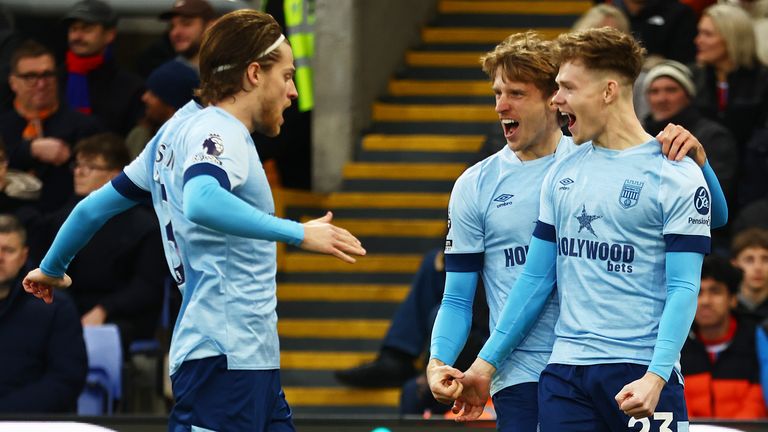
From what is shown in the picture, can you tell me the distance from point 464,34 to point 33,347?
→ 4960 millimetres

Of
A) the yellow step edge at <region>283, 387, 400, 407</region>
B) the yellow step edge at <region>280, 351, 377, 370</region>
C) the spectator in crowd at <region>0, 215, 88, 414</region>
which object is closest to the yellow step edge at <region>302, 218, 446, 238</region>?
the yellow step edge at <region>280, 351, 377, 370</region>

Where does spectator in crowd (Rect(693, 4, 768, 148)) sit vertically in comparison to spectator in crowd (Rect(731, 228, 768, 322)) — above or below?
above

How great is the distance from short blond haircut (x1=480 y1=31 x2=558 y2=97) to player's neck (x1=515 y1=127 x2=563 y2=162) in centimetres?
14

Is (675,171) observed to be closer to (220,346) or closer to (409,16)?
(220,346)

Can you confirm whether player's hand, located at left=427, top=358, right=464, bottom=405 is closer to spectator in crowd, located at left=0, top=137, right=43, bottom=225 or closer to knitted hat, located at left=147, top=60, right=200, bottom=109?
knitted hat, located at left=147, top=60, right=200, bottom=109

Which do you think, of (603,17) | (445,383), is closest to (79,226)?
(445,383)

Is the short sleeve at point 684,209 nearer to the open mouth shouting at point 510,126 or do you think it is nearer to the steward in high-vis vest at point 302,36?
the open mouth shouting at point 510,126

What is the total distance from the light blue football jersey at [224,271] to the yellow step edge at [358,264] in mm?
5725

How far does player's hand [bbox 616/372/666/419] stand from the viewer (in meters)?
4.37

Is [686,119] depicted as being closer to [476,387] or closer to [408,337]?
[408,337]

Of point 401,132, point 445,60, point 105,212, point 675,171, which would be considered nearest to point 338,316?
point 401,132

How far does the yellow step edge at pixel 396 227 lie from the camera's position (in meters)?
10.8

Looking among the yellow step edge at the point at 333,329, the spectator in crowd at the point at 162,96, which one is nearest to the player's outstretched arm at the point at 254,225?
the spectator in crowd at the point at 162,96

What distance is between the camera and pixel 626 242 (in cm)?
460
